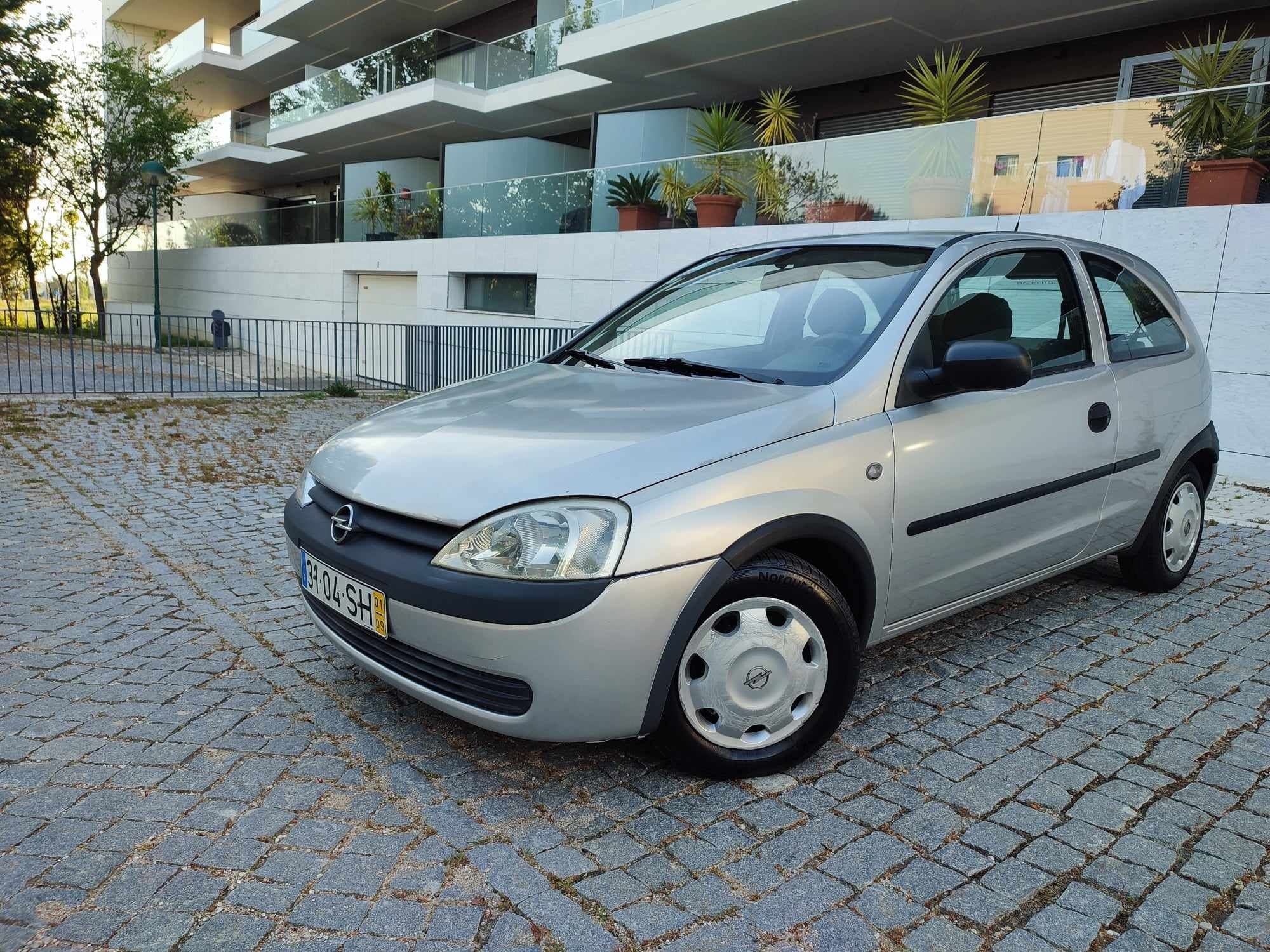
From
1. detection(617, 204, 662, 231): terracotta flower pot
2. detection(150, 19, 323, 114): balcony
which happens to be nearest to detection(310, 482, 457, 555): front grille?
detection(617, 204, 662, 231): terracotta flower pot

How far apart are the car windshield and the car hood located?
20 centimetres

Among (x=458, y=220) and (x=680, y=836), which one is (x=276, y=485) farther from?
(x=458, y=220)

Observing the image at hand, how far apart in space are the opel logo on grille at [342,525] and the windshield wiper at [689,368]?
1290 mm

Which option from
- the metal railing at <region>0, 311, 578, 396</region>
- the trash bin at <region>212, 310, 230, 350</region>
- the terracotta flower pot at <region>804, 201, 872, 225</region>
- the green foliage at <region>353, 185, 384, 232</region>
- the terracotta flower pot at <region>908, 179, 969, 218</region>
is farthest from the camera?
the green foliage at <region>353, 185, 384, 232</region>

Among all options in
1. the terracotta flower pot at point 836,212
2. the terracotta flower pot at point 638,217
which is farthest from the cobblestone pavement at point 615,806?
the terracotta flower pot at point 638,217

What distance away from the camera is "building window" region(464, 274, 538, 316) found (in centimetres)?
1853

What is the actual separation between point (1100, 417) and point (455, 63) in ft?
71.0

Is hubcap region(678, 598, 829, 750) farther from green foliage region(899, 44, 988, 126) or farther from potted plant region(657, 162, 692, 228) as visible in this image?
potted plant region(657, 162, 692, 228)

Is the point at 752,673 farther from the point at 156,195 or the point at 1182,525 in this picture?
the point at 156,195

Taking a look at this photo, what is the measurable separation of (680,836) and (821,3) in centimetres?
1304

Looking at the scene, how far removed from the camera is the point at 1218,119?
841 centimetres

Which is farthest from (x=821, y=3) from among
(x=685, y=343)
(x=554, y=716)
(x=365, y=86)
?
(x=365, y=86)

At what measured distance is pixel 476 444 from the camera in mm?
2992

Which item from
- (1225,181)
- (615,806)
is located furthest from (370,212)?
(615,806)
